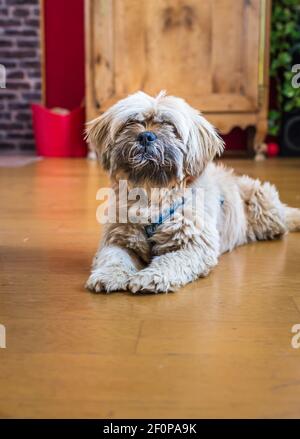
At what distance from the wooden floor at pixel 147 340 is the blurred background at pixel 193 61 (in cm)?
240

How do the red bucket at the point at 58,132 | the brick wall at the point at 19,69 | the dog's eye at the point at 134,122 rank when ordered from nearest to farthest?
the dog's eye at the point at 134,122 → the red bucket at the point at 58,132 → the brick wall at the point at 19,69

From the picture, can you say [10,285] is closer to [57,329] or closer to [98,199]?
[57,329]

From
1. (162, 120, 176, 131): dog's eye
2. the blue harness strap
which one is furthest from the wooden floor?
(162, 120, 176, 131): dog's eye

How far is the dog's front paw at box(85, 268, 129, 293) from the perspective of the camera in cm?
161

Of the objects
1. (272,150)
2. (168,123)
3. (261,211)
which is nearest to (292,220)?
(261,211)

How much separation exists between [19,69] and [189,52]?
5.50 ft

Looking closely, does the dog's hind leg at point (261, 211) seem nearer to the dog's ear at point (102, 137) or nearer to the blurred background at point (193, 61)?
the dog's ear at point (102, 137)

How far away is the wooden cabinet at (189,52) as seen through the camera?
4.30 m

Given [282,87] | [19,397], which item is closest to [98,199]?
[19,397]

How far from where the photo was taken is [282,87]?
495 centimetres

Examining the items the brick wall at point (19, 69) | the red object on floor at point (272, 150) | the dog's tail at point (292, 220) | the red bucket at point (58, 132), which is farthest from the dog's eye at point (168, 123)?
the brick wall at point (19, 69)

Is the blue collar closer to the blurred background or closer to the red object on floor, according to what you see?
the blurred background
